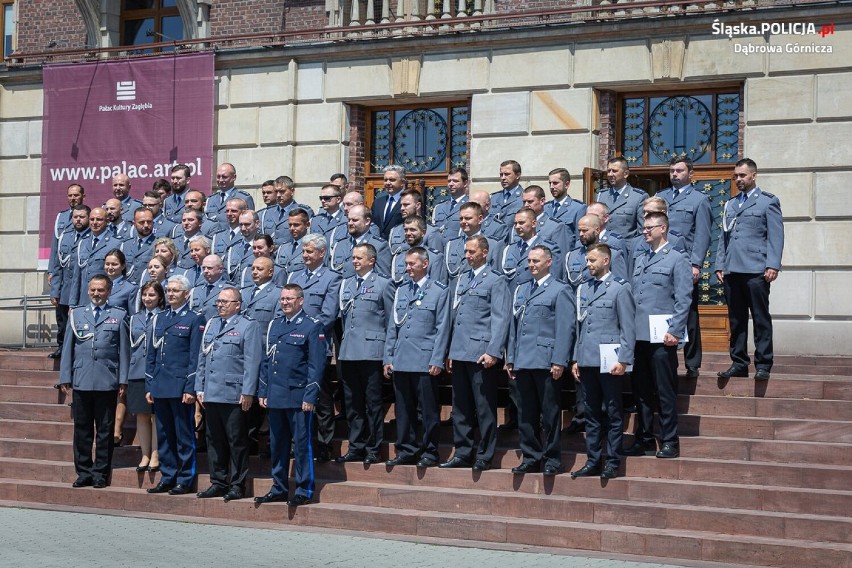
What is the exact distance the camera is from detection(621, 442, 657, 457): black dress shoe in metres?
11.1

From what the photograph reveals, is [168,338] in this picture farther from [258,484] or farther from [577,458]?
[577,458]

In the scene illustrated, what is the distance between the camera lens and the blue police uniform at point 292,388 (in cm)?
1145

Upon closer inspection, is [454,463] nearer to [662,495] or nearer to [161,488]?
[662,495]

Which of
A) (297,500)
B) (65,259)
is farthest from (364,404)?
(65,259)

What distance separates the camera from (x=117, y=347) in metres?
12.8

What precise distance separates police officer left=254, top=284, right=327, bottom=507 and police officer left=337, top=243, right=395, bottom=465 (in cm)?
53

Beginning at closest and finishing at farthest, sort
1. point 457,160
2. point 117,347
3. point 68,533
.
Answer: point 68,533, point 117,347, point 457,160

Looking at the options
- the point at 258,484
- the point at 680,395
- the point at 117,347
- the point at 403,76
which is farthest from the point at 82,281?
the point at 680,395

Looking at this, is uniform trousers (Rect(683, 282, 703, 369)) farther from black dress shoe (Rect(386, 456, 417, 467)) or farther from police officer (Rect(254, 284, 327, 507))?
police officer (Rect(254, 284, 327, 507))

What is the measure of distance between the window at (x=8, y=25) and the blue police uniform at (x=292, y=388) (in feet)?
41.6

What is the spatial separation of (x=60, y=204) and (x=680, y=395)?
11.9 meters

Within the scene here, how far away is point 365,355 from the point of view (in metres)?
12.1

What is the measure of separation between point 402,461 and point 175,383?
7.16 ft

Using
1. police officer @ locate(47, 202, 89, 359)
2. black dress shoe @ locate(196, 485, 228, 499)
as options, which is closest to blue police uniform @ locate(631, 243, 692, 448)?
black dress shoe @ locate(196, 485, 228, 499)
